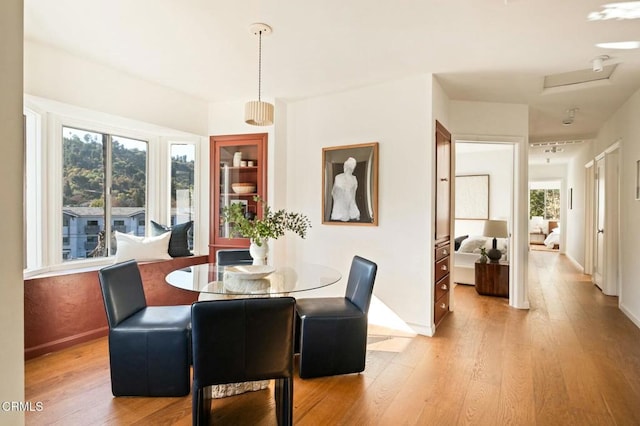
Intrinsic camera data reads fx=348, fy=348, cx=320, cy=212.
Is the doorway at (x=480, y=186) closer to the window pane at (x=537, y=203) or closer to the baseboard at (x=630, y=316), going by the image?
the baseboard at (x=630, y=316)

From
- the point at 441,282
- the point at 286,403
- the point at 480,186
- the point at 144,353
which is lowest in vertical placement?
the point at 286,403

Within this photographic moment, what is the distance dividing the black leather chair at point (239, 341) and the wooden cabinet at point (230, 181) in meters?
2.55

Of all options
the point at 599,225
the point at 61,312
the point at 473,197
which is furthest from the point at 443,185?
the point at 473,197

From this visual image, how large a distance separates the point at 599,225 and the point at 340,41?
18.0 feet

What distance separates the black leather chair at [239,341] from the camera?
5.47 feet

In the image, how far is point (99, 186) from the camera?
3674 millimetres

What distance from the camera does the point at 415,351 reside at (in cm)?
305

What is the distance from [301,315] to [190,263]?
2094mm

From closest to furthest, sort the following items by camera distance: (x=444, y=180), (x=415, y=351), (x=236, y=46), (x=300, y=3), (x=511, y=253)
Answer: (x=300, y=3) → (x=236, y=46) → (x=415, y=351) → (x=444, y=180) → (x=511, y=253)

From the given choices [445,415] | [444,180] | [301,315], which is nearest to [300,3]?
[301,315]

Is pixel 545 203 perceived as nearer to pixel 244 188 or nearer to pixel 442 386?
pixel 244 188

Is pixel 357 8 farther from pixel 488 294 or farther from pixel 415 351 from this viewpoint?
pixel 488 294

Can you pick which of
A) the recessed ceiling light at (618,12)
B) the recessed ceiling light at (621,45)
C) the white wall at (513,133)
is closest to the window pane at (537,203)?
the white wall at (513,133)

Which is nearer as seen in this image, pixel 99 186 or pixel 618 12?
pixel 618 12
